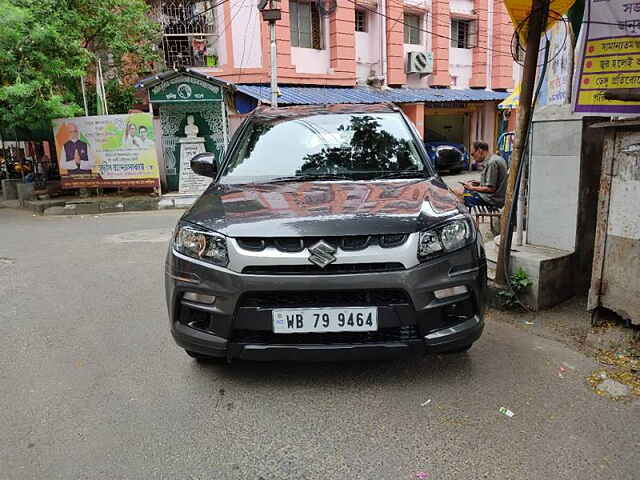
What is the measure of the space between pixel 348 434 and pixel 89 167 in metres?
12.8

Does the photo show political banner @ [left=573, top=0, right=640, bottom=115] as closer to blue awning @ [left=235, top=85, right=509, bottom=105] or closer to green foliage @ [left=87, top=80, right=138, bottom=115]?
blue awning @ [left=235, top=85, right=509, bottom=105]

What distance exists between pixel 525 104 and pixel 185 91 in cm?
1080

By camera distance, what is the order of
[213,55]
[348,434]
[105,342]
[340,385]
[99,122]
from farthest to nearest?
1. [213,55]
2. [99,122]
3. [105,342]
4. [340,385]
5. [348,434]

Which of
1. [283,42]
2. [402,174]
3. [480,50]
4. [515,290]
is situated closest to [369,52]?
[283,42]

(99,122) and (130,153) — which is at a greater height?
(99,122)

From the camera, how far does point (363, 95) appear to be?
18.0m

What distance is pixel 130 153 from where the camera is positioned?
1323 cm

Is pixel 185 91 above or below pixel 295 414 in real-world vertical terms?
above

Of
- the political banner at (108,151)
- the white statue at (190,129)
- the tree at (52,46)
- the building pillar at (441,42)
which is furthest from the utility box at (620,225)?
the building pillar at (441,42)

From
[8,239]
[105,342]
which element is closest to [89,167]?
[8,239]

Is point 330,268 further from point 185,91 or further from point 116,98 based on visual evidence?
point 116,98

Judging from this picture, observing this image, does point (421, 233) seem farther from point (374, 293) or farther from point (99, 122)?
point (99, 122)

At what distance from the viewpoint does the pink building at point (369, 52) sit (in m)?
16.2

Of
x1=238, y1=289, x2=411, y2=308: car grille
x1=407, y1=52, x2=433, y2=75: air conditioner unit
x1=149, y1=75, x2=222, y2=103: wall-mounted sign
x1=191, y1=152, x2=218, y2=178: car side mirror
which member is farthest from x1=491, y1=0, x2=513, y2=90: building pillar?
x1=238, y1=289, x2=411, y2=308: car grille
